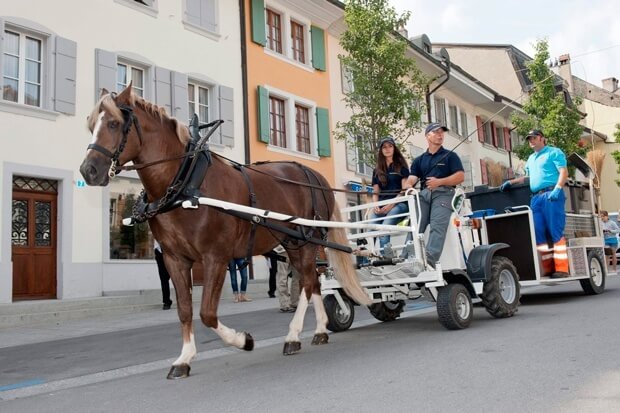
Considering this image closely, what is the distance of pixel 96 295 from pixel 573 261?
9.26 metres

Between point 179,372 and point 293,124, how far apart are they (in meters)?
15.1

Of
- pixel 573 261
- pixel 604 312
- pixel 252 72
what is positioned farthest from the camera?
pixel 252 72

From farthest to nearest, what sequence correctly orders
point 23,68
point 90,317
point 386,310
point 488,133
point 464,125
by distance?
point 488,133
point 464,125
point 23,68
point 90,317
point 386,310

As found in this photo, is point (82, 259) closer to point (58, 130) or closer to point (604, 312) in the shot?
point (58, 130)

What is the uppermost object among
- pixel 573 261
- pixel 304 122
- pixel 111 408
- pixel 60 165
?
pixel 304 122

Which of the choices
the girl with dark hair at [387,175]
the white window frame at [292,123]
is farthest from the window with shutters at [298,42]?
the girl with dark hair at [387,175]

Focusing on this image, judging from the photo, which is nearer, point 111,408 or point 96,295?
point 111,408

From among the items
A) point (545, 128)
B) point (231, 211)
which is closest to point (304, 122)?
point (545, 128)

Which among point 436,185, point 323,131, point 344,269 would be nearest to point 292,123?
point 323,131

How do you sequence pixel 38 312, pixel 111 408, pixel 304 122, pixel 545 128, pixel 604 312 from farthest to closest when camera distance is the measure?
pixel 545 128 → pixel 304 122 → pixel 38 312 → pixel 604 312 → pixel 111 408

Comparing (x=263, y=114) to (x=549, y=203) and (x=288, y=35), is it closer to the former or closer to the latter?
(x=288, y=35)

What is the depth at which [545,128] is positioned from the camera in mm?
24703

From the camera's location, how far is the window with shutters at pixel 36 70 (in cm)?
1227

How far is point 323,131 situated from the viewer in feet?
66.7
